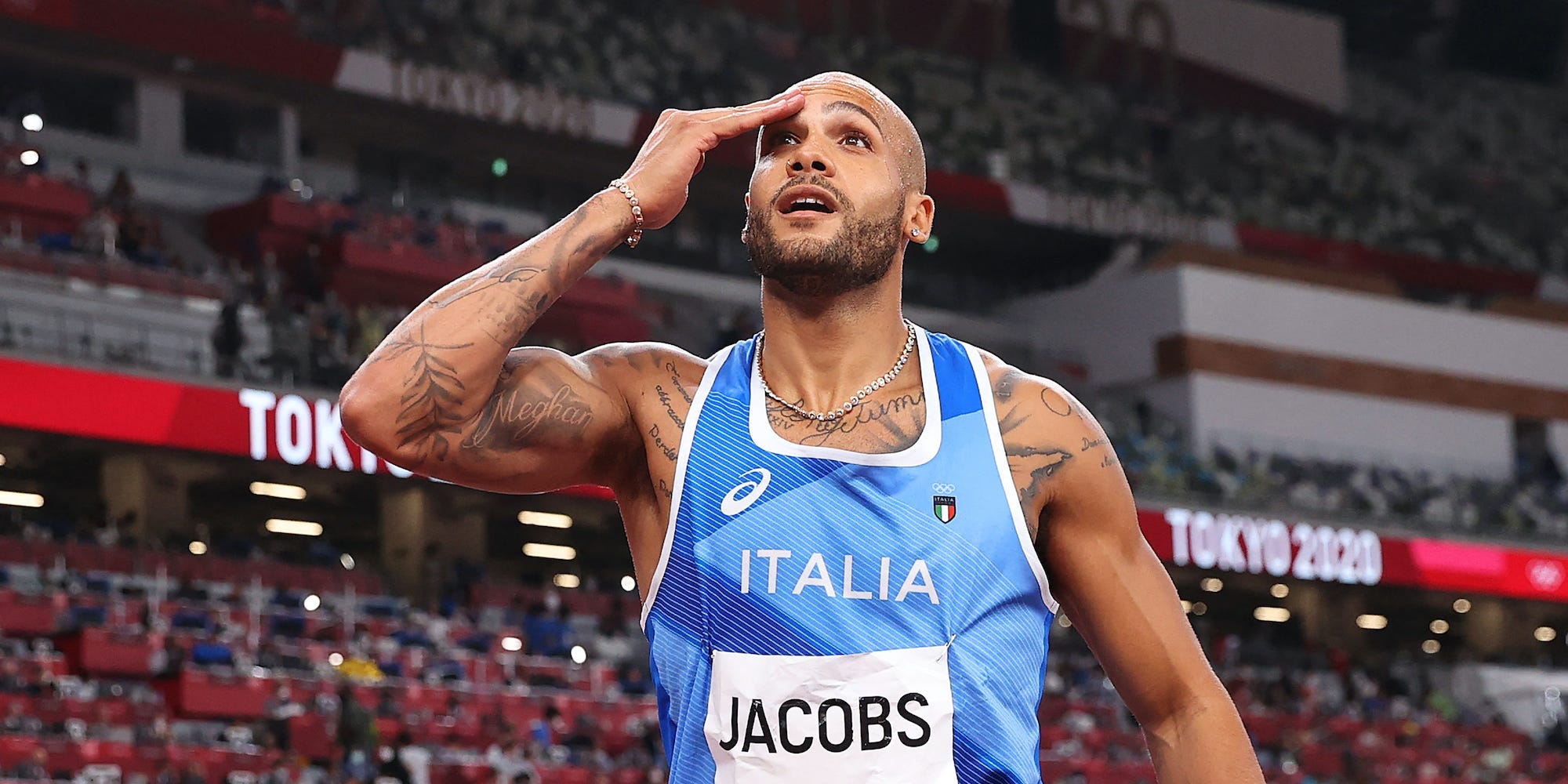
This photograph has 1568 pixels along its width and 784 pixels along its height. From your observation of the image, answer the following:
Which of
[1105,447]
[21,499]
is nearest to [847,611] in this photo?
[1105,447]

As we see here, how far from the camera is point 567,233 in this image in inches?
111

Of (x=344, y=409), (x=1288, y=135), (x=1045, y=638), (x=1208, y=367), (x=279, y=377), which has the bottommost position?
(x=1045, y=638)

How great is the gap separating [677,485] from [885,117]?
2.20 feet

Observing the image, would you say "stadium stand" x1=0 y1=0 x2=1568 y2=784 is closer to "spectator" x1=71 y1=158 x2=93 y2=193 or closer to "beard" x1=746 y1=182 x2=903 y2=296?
A: "spectator" x1=71 y1=158 x2=93 y2=193

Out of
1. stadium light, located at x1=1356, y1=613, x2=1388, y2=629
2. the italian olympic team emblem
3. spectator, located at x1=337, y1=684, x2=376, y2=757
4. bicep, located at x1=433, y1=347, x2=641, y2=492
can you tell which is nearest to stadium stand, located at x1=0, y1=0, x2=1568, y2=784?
spectator, located at x1=337, y1=684, x2=376, y2=757

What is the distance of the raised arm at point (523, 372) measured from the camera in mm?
2686

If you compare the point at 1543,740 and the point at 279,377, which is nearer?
the point at 279,377

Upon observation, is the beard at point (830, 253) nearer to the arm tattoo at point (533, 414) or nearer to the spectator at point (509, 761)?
the arm tattoo at point (533, 414)

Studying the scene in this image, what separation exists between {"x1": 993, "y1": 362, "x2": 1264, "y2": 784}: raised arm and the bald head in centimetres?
38

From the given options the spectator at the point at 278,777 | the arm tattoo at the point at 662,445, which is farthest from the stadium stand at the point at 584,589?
the arm tattoo at the point at 662,445

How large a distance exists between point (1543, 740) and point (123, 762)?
20.5 metres

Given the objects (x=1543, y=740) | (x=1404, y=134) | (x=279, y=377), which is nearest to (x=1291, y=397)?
(x=1543, y=740)

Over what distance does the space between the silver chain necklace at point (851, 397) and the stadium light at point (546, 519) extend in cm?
2041

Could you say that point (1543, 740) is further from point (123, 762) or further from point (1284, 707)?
point (123, 762)
